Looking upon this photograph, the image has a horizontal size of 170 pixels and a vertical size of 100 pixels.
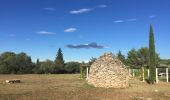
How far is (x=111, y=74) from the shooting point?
38.0 metres

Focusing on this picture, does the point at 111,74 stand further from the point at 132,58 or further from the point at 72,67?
the point at 72,67

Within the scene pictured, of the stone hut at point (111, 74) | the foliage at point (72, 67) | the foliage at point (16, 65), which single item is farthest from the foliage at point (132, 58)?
the stone hut at point (111, 74)

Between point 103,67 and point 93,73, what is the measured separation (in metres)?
1.80

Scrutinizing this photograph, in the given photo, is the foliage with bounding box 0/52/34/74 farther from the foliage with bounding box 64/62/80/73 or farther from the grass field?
the grass field

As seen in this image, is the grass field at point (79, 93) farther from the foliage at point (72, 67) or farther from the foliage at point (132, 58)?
the foliage at point (72, 67)

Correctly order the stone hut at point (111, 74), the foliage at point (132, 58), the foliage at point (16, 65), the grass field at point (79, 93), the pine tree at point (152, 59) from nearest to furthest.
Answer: the grass field at point (79, 93) < the stone hut at point (111, 74) < the pine tree at point (152, 59) < the foliage at point (16, 65) < the foliage at point (132, 58)

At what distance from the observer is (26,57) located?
367 feet

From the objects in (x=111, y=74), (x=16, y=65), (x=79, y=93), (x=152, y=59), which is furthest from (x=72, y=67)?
(x=79, y=93)

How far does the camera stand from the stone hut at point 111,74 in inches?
1491

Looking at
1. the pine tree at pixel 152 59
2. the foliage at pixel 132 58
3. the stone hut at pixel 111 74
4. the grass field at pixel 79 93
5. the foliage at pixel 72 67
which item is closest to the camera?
the grass field at pixel 79 93

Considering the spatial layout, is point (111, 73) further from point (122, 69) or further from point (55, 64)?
point (55, 64)

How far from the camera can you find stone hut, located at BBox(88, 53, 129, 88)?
37875 millimetres

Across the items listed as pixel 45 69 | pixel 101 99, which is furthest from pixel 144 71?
pixel 45 69

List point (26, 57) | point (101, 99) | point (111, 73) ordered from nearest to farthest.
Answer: point (101, 99), point (111, 73), point (26, 57)
